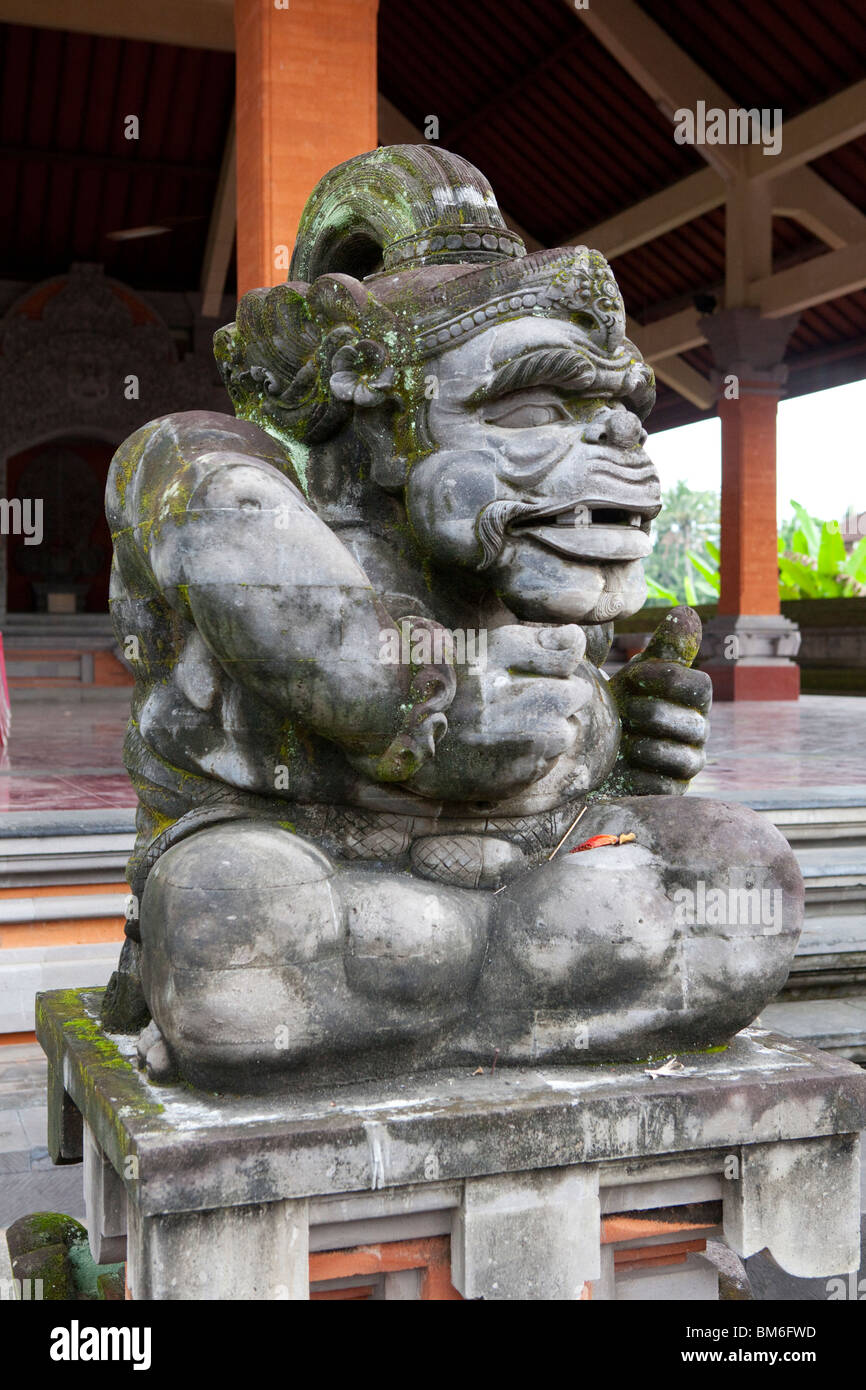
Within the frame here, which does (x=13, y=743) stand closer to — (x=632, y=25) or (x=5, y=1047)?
(x=5, y=1047)

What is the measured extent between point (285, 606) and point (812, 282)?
1078 cm

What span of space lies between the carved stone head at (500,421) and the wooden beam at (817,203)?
34.5 ft

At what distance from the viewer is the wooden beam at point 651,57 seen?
10.0 m

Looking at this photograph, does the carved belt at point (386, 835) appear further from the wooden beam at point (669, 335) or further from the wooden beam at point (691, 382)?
the wooden beam at point (691, 382)

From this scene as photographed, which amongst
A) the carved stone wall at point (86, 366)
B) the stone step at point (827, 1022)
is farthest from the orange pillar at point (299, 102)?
the carved stone wall at point (86, 366)

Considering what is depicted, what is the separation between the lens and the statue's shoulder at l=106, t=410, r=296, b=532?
5.82ft

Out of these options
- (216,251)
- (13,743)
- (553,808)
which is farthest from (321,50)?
(216,251)

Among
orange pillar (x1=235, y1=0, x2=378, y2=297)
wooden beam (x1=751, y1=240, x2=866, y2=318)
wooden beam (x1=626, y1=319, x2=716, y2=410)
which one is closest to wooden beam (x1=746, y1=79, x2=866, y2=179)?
wooden beam (x1=751, y1=240, x2=866, y2=318)

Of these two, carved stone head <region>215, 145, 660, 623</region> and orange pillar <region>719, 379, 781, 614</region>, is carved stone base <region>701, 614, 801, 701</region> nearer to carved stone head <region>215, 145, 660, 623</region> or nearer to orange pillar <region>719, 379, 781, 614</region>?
orange pillar <region>719, 379, 781, 614</region>

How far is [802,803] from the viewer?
4.25 m

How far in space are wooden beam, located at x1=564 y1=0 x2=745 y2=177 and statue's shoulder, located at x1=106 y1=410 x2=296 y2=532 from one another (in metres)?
9.22

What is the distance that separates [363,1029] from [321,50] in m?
5.85

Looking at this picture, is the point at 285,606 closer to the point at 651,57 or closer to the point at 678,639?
the point at 678,639

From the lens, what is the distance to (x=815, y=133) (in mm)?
10062
